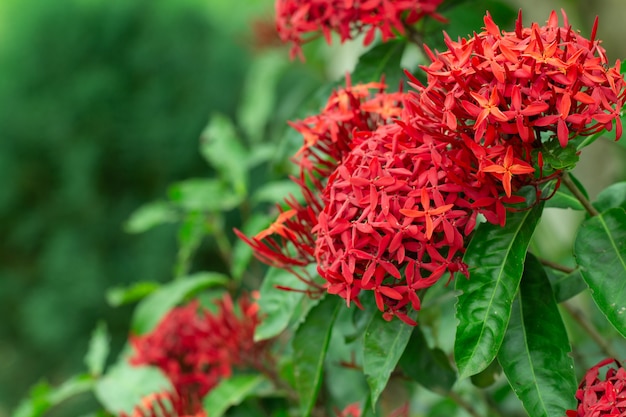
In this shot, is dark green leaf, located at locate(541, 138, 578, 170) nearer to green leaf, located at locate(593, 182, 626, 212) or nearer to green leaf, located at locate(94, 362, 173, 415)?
green leaf, located at locate(593, 182, 626, 212)

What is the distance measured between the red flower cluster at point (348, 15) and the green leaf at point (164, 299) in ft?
2.57

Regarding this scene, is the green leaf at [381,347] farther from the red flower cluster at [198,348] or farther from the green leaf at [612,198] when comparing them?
the red flower cluster at [198,348]

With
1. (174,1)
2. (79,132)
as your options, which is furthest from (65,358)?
(174,1)

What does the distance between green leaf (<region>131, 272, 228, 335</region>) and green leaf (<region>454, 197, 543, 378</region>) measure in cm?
104

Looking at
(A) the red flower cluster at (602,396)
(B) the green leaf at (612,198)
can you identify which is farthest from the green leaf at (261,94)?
(A) the red flower cluster at (602,396)

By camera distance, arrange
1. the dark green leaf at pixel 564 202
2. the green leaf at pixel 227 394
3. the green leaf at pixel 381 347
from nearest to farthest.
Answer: the green leaf at pixel 381 347
the dark green leaf at pixel 564 202
the green leaf at pixel 227 394

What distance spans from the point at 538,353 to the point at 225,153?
4.43 ft

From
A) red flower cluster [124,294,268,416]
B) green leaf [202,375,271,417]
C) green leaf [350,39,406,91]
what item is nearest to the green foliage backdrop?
red flower cluster [124,294,268,416]

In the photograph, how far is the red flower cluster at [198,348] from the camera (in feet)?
4.83

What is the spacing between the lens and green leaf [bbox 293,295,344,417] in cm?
108

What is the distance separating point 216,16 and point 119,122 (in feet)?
3.40

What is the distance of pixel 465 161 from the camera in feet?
2.73

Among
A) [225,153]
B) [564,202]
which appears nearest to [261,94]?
[225,153]

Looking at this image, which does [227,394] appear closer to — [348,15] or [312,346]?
[312,346]
